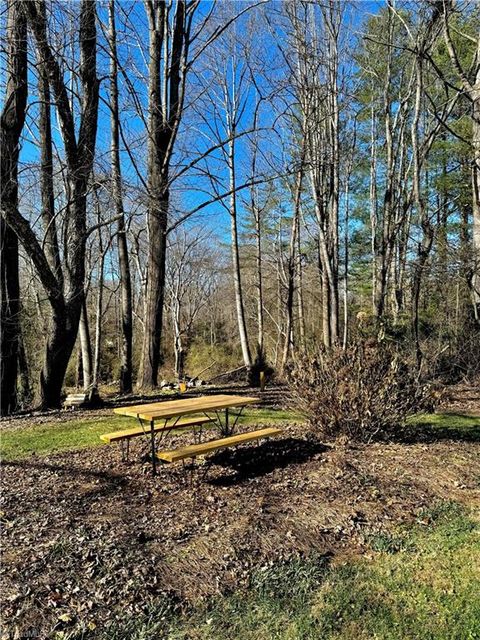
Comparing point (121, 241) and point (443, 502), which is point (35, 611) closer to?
point (443, 502)

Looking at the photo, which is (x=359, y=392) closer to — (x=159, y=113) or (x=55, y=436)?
(x=55, y=436)

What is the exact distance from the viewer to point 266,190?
1548cm

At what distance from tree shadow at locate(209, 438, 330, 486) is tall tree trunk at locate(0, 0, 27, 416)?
4.68 metres

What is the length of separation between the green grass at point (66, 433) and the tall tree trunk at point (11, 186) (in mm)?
2019

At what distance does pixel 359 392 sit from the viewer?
4953 mm

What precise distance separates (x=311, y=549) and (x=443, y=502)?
140cm

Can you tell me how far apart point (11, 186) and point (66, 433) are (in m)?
3.69

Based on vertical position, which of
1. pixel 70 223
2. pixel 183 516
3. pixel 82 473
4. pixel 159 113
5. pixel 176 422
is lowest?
pixel 183 516

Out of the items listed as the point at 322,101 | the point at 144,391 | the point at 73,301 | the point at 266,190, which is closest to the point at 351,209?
the point at 266,190

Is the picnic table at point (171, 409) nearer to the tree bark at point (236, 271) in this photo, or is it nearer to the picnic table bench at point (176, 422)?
the picnic table bench at point (176, 422)

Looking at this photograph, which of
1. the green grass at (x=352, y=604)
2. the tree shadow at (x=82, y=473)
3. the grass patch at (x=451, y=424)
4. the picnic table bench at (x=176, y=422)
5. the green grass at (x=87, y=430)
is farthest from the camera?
the grass patch at (x=451, y=424)

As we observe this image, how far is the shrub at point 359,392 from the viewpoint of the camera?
498 centimetres

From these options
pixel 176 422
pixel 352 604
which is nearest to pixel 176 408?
pixel 176 422

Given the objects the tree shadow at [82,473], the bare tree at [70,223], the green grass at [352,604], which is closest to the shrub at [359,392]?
the green grass at [352,604]
